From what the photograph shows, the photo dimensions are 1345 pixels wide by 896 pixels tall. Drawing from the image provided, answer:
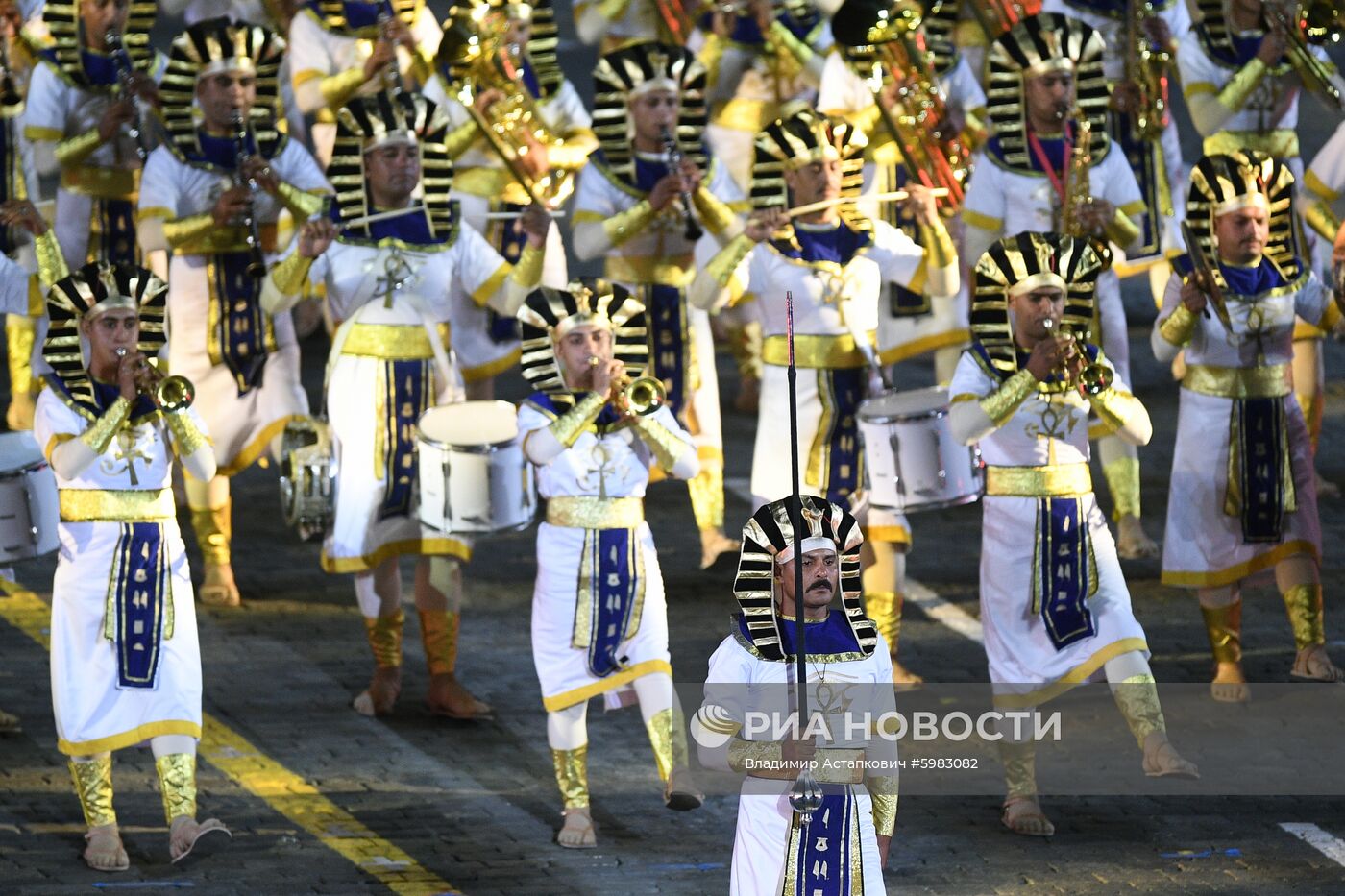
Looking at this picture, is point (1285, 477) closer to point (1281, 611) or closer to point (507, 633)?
point (1281, 611)

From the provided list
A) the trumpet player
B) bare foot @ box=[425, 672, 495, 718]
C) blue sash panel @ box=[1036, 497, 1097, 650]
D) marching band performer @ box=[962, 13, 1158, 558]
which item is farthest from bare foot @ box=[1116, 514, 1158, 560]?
the trumpet player

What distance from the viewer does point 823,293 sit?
14297 mm

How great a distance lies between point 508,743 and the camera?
45.9ft

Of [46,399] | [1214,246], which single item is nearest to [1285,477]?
[1214,246]

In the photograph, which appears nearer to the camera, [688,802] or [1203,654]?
[688,802]

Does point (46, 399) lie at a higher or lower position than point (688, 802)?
higher

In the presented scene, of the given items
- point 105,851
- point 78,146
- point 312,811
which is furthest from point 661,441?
point 78,146

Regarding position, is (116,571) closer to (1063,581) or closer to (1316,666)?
(1063,581)

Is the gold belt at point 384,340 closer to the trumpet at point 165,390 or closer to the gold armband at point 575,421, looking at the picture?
the gold armband at point 575,421

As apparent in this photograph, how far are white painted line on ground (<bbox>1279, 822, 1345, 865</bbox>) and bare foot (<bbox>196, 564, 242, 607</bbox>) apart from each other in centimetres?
551

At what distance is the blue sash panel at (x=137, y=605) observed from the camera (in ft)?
40.8

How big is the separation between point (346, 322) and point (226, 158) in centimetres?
192

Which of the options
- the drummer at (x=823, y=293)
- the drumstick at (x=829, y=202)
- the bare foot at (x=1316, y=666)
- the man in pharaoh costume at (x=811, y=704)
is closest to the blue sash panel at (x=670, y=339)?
the drummer at (x=823, y=293)

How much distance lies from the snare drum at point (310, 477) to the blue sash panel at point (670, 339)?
2.12m
